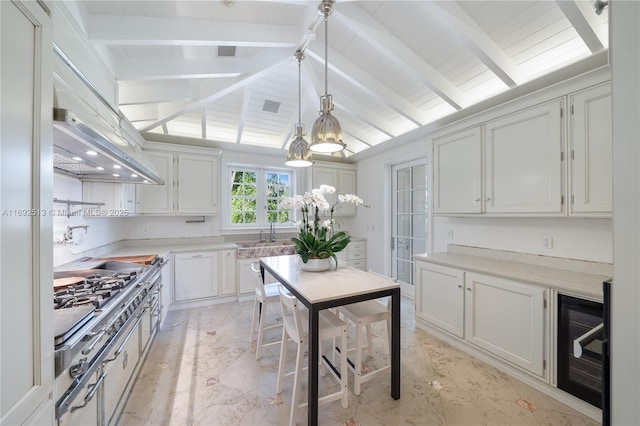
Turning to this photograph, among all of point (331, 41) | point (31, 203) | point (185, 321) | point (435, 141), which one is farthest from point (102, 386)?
point (435, 141)

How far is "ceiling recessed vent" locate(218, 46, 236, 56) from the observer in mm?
2406

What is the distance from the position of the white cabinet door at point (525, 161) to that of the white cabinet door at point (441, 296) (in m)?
0.79

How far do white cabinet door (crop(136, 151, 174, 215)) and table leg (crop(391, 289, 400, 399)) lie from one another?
11.1 feet

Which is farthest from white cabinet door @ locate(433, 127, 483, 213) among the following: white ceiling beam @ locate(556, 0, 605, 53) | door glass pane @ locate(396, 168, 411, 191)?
door glass pane @ locate(396, 168, 411, 191)

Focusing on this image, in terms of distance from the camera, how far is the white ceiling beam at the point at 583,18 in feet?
4.98

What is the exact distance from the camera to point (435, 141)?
2969mm

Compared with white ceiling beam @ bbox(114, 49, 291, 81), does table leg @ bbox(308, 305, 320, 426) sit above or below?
below

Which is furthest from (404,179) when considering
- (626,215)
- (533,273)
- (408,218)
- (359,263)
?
(626,215)

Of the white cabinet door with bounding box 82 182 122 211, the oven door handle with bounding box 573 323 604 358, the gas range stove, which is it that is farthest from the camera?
the white cabinet door with bounding box 82 182 122 211

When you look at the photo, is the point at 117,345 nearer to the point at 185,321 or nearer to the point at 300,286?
the point at 300,286

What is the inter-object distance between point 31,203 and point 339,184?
14.4ft

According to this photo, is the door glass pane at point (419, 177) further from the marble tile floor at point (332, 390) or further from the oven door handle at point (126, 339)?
the oven door handle at point (126, 339)

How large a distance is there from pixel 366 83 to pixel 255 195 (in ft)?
9.06

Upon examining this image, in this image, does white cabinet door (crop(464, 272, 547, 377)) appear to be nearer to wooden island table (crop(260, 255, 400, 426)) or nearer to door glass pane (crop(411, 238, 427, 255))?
wooden island table (crop(260, 255, 400, 426))
